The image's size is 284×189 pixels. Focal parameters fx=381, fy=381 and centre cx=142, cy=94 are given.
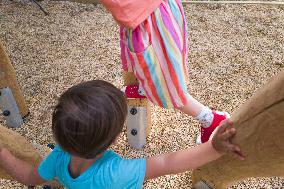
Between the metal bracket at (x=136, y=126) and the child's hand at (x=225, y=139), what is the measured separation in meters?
0.67

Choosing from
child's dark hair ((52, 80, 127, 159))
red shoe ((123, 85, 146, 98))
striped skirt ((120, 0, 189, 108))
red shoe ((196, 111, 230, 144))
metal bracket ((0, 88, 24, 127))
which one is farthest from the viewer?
metal bracket ((0, 88, 24, 127))

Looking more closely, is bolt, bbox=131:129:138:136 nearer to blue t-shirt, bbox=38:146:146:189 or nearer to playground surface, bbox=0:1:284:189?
playground surface, bbox=0:1:284:189

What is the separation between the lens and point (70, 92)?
2.93 feet

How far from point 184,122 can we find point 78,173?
101 centimetres

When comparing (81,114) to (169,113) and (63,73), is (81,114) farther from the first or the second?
(63,73)

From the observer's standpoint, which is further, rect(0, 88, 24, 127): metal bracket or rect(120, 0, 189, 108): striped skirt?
rect(0, 88, 24, 127): metal bracket

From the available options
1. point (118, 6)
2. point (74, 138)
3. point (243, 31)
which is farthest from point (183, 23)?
point (243, 31)

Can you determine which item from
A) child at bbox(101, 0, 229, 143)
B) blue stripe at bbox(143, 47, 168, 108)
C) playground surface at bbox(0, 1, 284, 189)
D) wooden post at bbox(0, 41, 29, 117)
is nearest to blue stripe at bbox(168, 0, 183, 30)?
child at bbox(101, 0, 229, 143)

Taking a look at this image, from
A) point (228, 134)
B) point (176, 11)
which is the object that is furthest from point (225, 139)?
point (176, 11)

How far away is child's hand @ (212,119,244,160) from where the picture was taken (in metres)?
1.01

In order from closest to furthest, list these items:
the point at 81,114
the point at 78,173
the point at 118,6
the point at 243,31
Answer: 1. the point at 81,114
2. the point at 78,173
3. the point at 118,6
4. the point at 243,31

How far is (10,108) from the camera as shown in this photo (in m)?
1.94

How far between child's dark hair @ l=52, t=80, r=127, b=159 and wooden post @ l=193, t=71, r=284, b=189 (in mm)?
338

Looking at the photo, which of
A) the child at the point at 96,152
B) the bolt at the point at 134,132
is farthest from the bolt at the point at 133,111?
the child at the point at 96,152
